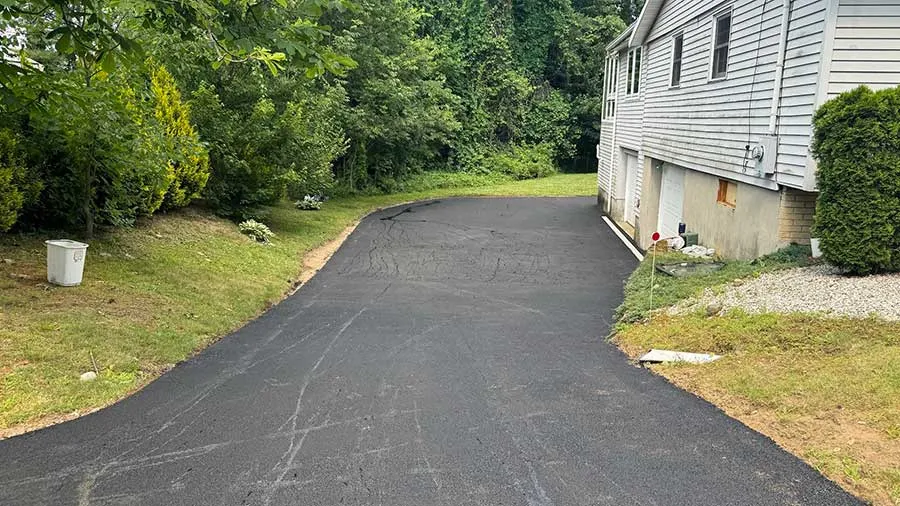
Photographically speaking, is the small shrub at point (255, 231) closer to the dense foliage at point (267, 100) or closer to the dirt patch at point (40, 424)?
the dense foliage at point (267, 100)

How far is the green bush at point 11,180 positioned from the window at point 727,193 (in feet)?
34.4

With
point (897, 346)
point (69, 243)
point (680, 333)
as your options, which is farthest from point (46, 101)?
point (897, 346)

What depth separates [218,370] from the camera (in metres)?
6.57

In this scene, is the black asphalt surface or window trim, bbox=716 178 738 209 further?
window trim, bbox=716 178 738 209

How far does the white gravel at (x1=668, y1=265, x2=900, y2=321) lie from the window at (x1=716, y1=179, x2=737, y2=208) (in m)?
2.78

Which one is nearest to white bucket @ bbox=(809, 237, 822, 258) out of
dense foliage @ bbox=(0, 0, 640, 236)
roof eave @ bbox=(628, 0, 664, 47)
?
dense foliage @ bbox=(0, 0, 640, 236)

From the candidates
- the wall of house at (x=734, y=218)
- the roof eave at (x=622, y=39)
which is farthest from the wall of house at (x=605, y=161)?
the wall of house at (x=734, y=218)

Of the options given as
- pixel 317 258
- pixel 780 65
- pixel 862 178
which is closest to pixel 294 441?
pixel 862 178

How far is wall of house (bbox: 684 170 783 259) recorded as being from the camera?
9.05m

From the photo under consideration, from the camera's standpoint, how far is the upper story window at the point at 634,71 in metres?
18.5

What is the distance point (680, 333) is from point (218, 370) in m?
4.89

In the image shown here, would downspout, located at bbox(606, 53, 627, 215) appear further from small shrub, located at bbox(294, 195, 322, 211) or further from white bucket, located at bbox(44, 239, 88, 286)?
white bucket, located at bbox(44, 239, 88, 286)

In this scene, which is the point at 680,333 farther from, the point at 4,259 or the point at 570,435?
the point at 4,259

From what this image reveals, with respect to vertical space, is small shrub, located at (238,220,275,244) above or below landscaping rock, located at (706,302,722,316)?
below
